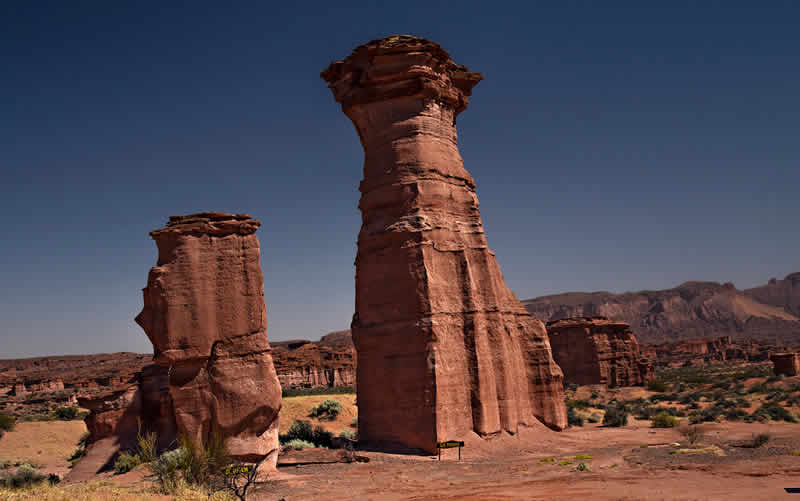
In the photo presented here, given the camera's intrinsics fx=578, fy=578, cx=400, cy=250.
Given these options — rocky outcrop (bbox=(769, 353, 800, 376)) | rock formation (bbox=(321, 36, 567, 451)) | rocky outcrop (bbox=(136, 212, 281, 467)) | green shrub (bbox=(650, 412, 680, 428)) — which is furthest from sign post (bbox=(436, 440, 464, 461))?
rocky outcrop (bbox=(769, 353, 800, 376))

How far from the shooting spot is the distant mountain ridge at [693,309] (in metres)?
143

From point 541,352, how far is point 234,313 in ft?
40.0

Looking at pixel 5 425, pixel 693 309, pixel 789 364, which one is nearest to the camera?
→ pixel 5 425

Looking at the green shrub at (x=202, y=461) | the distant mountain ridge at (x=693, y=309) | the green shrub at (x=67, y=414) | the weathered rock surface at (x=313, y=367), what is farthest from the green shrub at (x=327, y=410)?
the distant mountain ridge at (x=693, y=309)

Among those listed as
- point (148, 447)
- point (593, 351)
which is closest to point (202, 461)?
point (148, 447)

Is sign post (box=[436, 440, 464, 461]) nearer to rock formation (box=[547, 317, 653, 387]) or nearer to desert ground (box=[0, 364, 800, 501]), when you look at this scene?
desert ground (box=[0, 364, 800, 501])

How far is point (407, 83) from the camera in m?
18.9

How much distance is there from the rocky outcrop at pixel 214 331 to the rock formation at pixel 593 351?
2961 cm

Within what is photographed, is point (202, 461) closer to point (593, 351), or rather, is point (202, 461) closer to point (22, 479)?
point (22, 479)

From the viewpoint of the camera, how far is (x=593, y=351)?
39188 millimetres

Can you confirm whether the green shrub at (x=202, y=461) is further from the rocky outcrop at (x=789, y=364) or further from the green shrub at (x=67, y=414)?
the rocky outcrop at (x=789, y=364)

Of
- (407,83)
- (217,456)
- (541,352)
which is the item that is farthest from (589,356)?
(217,456)

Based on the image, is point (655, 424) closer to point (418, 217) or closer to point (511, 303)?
point (511, 303)

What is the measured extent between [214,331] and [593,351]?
31813 mm
